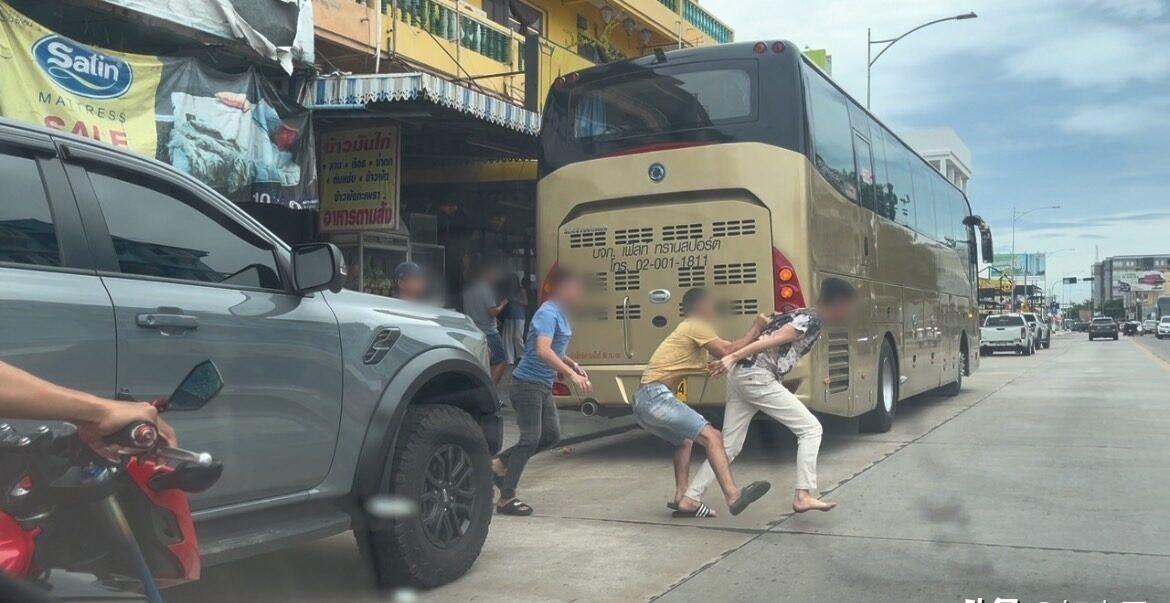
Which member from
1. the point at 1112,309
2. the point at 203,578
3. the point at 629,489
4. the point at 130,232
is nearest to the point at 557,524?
the point at 629,489

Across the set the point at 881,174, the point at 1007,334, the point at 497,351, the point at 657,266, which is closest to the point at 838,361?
the point at 657,266

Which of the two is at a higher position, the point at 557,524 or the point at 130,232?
the point at 130,232

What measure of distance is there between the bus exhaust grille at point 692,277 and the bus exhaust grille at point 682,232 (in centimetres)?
28

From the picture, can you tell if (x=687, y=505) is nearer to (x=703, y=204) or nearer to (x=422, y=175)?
(x=703, y=204)

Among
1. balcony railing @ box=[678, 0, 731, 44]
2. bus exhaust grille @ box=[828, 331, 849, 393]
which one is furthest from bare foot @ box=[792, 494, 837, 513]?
balcony railing @ box=[678, 0, 731, 44]

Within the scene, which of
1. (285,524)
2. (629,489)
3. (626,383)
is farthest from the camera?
(626,383)

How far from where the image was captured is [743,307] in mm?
8906

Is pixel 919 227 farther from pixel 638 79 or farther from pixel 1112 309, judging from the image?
pixel 1112 309

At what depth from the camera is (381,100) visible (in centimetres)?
1088

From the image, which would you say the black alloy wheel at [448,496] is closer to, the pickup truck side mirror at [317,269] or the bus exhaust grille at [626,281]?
the pickup truck side mirror at [317,269]

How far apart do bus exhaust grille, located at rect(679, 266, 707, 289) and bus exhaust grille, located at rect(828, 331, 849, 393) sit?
1.34 meters

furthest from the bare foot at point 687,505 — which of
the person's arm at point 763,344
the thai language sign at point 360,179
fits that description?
the thai language sign at point 360,179

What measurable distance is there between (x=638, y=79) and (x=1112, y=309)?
159 meters

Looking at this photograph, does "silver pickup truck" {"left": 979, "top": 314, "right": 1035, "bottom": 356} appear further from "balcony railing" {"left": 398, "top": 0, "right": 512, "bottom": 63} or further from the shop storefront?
"balcony railing" {"left": 398, "top": 0, "right": 512, "bottom": 63}
